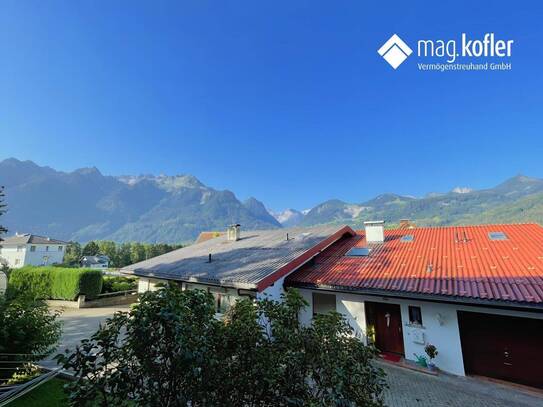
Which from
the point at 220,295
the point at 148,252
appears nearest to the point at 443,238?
the point at 220,295

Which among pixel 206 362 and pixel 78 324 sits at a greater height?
pixel 206 362

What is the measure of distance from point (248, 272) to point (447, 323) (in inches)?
286

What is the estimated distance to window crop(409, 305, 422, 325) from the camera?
8.99 m

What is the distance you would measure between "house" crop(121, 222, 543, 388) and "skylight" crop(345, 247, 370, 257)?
0.05 m

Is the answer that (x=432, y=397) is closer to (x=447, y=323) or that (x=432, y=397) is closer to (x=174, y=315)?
(x=447, y=323)

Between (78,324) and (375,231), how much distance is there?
1777cm

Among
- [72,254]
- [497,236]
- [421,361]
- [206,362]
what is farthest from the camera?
[72,254]

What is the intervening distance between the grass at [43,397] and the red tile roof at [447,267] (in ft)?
26.7

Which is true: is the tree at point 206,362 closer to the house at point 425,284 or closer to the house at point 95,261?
the house at point 425,284

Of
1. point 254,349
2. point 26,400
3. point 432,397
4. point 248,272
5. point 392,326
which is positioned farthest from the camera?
point 248,272

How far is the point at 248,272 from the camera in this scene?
1059 cm

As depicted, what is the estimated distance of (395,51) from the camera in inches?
544

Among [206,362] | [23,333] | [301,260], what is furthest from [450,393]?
[23,333]

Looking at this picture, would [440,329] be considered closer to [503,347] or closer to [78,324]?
[503,347]
